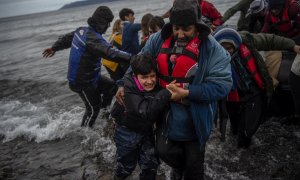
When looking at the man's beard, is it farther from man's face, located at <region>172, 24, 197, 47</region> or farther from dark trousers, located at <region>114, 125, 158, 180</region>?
dark trousers, located at <region>114, 125, 158, 180</region>

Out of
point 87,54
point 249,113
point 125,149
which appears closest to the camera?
point 125,149

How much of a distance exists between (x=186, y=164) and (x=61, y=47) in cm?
425

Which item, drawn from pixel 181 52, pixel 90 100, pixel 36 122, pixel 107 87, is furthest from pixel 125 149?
pixel 36 122

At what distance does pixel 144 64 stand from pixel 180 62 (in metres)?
0.40

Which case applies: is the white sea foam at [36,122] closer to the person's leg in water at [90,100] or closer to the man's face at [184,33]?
the person's leg in water at [90,100]

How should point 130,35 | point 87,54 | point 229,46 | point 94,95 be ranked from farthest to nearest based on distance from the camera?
point 130,35 < point 94,95 < point 87,54 < point 229,46

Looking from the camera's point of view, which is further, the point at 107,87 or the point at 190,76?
the point at 107,87

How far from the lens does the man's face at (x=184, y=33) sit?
308 cm

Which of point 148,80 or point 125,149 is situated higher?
point 148,80

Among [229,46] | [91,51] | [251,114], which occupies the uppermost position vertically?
[229,46]

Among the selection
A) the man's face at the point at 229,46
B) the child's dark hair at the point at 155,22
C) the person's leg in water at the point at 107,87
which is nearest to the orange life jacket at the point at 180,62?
the man's face at the point at 229,46

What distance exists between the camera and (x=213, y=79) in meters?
3.09

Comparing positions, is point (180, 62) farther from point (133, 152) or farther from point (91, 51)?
point (91, 51)

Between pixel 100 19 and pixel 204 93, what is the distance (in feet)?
11.4
